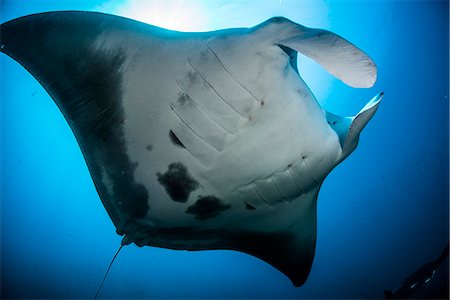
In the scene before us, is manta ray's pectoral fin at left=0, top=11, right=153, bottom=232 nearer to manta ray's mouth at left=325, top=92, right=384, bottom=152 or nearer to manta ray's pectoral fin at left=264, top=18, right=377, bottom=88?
manta ray's pectoral fin at left=264, top=18, right=377, bottom=88

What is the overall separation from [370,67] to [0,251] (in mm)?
14198

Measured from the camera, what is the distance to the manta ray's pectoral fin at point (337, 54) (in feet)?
3.19

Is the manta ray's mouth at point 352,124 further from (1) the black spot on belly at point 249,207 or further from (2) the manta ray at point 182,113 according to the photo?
(1) the black spot on belly at point 249,207

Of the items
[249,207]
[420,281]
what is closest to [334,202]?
[420,281]

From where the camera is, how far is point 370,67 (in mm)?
979

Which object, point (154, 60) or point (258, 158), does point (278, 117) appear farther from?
point (154, 60)

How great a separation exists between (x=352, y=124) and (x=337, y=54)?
1.56 feet

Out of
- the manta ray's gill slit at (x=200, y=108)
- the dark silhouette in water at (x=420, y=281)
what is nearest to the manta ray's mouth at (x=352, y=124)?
the manta ray's gill slit at (x=200, y=108)

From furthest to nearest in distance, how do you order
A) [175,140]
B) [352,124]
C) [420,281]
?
[420,281], [175,140], [352,124]

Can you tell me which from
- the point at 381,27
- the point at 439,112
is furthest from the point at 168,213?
the point at 439,112

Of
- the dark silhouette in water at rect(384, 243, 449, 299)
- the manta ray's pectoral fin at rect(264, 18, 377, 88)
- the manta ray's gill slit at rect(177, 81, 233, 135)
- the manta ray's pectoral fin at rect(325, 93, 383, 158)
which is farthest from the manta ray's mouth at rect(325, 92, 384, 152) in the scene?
the dark silhouette in water at rect(384, 243, 449, 299)

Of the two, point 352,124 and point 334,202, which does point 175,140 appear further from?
point 334,202

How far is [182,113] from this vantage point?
4.61 ft

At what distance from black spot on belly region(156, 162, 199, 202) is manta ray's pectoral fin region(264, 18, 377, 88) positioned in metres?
0.86
